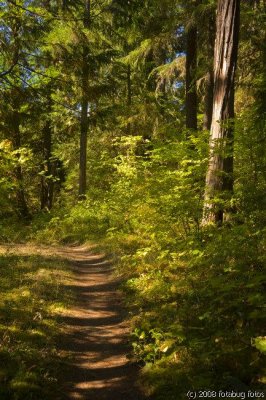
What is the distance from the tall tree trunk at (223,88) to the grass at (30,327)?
3.66 m

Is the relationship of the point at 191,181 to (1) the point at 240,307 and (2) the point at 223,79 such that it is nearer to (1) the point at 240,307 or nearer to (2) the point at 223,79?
(2) the point at 223,79

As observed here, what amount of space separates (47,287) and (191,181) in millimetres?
3960

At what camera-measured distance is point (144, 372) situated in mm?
5160

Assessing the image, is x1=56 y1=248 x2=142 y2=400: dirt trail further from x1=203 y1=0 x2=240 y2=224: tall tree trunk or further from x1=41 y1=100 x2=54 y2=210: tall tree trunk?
x1=41 y1=100 x2=54 y2=210: tall tree trunk

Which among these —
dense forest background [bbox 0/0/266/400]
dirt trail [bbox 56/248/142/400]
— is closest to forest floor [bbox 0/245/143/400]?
dirt trail [bbox 56/248/142/400]

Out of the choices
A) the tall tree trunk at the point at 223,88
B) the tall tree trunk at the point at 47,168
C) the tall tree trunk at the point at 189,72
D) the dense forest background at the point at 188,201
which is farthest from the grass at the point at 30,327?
the tall tree trunk at the point at 47,168

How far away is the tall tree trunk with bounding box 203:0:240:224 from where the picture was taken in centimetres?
791

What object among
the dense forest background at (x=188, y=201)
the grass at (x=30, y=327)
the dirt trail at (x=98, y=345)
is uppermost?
the dense forest background at (x=188, y=201)

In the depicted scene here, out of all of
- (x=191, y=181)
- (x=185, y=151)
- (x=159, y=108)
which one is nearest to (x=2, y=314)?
(x=191, y=181)

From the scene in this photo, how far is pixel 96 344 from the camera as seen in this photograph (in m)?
6.35

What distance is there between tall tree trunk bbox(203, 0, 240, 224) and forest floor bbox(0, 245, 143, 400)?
9.32 ft

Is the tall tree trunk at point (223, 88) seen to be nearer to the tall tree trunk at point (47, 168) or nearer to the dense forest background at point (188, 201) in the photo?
the dense forest background at point (188, 201)

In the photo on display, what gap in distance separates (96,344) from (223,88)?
5645mm

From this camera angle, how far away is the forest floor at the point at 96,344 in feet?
16.4
